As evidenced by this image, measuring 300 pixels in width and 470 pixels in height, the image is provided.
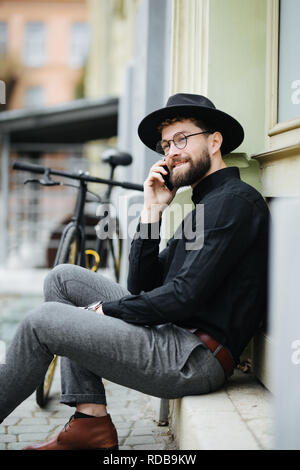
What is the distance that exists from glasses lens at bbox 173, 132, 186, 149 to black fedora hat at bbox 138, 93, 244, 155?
0.34 ft

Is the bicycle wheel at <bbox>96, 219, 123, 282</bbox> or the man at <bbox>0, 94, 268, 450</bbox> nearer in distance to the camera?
the man at <bbox>0, 94, 268, 450</bbox>

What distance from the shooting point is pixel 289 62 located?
2.77m

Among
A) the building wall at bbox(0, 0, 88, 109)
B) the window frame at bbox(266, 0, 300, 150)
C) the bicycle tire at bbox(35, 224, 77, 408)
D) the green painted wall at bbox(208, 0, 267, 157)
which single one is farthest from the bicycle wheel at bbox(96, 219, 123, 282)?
the building wall at bbox(0, 0, 88, 109)

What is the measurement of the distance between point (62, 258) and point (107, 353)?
5.30 ft

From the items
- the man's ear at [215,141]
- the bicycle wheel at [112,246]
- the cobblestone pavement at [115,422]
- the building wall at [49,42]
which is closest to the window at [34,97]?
the building wall at [49,42]

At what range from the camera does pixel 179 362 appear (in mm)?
2422

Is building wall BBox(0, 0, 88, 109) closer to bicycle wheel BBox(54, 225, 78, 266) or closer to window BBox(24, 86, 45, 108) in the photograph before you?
window BBox(24, 86, 45, 108)

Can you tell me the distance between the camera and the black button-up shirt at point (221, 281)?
2.32 metres

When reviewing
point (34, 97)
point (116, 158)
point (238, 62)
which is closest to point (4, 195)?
point (116, 158)

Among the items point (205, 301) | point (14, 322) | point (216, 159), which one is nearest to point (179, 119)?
point (216, 159)

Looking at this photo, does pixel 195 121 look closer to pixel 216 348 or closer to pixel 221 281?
pixel 221 281

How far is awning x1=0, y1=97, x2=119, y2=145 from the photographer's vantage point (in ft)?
29.2

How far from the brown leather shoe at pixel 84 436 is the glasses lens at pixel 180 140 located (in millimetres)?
1317

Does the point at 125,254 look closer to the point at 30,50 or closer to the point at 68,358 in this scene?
the point at 68,358
